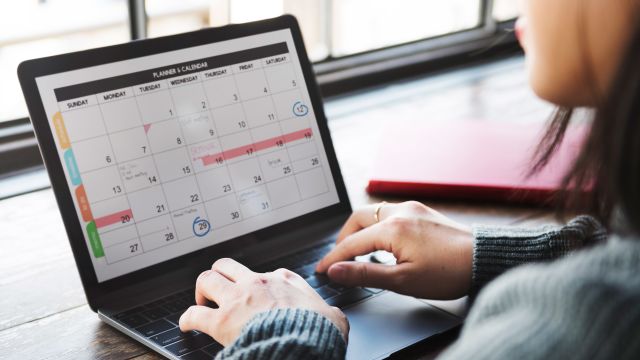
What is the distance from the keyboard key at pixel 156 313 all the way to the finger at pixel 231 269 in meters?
0.08

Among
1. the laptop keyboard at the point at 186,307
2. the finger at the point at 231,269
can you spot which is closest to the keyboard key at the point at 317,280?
the laptop keyboard at the point at 186,307

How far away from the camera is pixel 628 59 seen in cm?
54

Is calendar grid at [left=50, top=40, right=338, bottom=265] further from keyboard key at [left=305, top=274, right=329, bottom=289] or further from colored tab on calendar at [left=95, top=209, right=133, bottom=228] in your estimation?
keyboard key at [left=305, top=274, right=329, bottom=289]

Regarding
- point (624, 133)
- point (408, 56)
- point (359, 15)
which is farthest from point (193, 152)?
point (359, 15)

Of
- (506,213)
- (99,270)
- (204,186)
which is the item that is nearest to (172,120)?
(204,186)

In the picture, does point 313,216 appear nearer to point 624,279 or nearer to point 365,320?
point 365,320

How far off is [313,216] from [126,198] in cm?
28

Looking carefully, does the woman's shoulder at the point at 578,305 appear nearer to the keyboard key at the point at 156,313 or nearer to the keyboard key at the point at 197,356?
the keyboard key at the point at 197,356

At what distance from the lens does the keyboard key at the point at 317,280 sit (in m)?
0.94

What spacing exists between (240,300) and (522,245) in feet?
1.21

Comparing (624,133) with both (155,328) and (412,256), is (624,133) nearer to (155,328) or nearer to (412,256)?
(412,256)

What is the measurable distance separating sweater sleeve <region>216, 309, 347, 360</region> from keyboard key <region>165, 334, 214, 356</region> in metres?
0.09

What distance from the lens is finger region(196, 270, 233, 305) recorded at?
2.75ft

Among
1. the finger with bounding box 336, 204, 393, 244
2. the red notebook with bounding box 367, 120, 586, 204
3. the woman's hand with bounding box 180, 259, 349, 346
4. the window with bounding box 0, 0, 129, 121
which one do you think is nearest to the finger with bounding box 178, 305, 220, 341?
the woman's hand with bounding box 180, 259, 349, 346
